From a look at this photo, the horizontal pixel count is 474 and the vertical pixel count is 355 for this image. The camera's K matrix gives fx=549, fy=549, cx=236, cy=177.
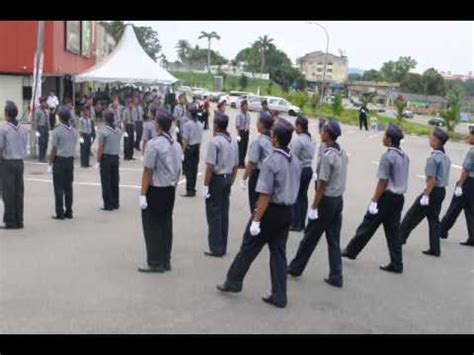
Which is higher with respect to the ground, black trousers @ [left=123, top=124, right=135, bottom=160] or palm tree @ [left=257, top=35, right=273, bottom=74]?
palm tree @ [left=257, top=35, right=273, bottom=74]

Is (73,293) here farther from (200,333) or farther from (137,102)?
(137,102)

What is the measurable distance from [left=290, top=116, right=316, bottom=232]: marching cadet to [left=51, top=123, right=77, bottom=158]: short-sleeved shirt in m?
3.64

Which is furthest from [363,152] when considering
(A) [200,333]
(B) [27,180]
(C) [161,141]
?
(A) [200,333]

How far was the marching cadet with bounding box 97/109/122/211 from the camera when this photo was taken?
976cm

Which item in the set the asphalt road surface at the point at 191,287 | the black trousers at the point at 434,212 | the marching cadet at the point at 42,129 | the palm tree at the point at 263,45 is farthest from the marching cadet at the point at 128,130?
the palm tree at the point at 263,45

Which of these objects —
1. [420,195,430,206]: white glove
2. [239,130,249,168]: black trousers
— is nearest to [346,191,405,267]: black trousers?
[420,195,430,206]: white glove

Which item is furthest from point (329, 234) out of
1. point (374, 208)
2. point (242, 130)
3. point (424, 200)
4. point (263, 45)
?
point (263, 45)

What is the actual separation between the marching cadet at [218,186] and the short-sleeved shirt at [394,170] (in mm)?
2005

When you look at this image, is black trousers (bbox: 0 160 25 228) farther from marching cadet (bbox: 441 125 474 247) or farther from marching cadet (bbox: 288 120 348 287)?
marching cadet (bbox: 441 125 474 247)

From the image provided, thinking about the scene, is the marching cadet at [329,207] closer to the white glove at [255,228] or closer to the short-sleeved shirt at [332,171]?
the short-sleeved shirt at [332,171]

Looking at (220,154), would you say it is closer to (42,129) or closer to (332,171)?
(332,171)

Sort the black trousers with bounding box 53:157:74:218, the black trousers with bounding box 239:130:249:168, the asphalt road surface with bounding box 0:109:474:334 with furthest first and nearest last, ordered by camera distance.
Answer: the black trousers with bounding box 239:130:249:168 < the black trousers with bounding box 53:157:74:218 < the asphalt road surface with bounding box 0:109:474:334

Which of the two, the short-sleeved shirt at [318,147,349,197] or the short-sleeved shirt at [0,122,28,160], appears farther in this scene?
the short-sleeved shirt at [0,122,28,160]

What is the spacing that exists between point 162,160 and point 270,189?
1570 mm
